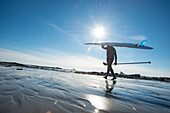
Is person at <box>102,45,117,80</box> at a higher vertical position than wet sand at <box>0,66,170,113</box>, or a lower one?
higher

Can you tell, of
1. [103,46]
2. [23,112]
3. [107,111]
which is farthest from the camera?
[103,46]

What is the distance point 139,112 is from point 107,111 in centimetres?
54

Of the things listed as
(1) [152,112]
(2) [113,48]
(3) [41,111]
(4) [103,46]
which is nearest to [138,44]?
(2) [113,48]

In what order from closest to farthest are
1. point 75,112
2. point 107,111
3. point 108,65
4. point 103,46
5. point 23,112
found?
point 23,112, point 75,112, point 107,111, point 108,65, point 103,46

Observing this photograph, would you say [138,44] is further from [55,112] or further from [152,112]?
[55,112]

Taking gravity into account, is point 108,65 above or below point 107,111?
above

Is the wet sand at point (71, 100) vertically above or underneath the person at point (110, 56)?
underneath

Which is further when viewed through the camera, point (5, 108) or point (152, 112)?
point (152, 112)

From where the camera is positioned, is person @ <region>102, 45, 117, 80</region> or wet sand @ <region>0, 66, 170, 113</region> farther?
person @ <region>102, 45, 117, 80</region>

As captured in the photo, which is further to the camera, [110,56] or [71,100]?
[110,56]

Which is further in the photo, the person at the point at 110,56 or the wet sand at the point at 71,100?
the person at the point at 110,56

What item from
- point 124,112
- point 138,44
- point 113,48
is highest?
point 138,44

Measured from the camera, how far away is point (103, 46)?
7.82 metres

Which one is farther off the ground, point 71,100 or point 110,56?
point 110,56
